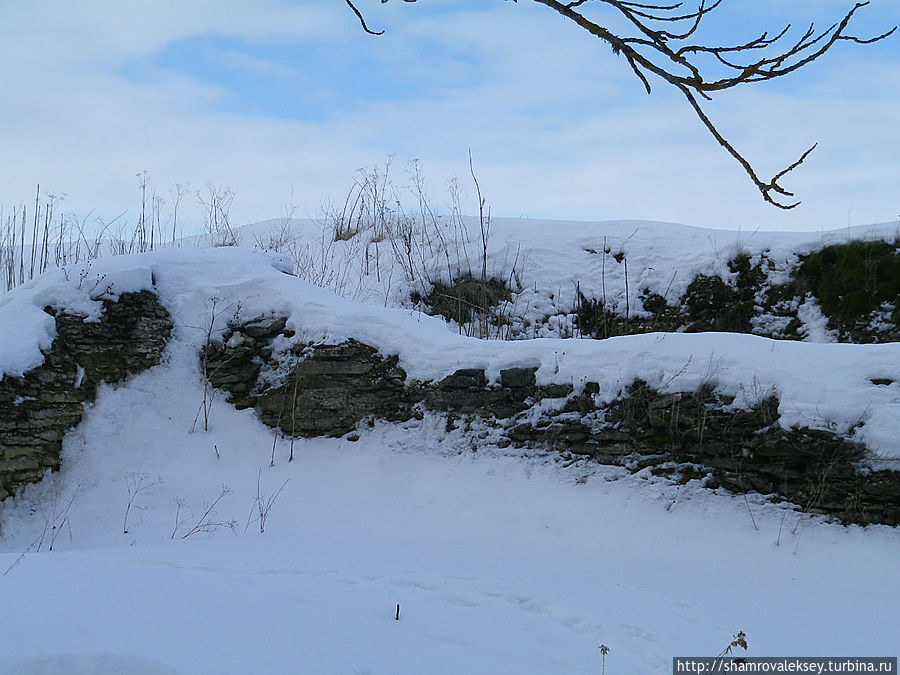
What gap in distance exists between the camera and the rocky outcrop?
17.5 feet

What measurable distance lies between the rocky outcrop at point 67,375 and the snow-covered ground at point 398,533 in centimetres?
13

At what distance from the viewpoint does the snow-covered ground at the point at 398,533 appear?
2.87 meters

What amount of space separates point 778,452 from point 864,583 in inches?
37.4

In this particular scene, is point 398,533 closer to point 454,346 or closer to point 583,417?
point 583,417

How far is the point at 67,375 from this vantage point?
5.80 m

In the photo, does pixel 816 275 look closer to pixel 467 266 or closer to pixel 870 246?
pixel 870 246

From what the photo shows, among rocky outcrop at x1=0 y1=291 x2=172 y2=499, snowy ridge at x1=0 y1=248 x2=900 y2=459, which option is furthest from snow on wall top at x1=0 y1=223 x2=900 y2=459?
rocky outcrop at x1=0 y1=291 x2=172 y2=499

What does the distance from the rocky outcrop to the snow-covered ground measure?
0.13 metres

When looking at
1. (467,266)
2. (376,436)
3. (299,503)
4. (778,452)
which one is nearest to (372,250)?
(467,266)

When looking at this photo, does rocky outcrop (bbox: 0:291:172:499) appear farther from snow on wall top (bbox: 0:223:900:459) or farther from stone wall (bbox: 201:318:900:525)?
stone wall (bbox: 201:318:900:525)

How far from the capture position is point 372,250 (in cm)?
1038

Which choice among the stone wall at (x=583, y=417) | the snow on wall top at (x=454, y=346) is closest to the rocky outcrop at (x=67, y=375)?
the snow on wall top at (x=454, y=346)

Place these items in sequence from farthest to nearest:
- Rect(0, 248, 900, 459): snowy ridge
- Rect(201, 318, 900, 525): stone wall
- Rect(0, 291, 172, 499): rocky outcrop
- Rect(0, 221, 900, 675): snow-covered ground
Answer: Rect(0, 291, 172, 499): rocky outcrop → Rect(0, 248, 900, 459): snowy ridge → Rect(201, 318, 900, 525): stone wall → Rect(0, 221, 900, 675): snow-covered ground

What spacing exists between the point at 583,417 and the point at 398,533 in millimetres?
1714
